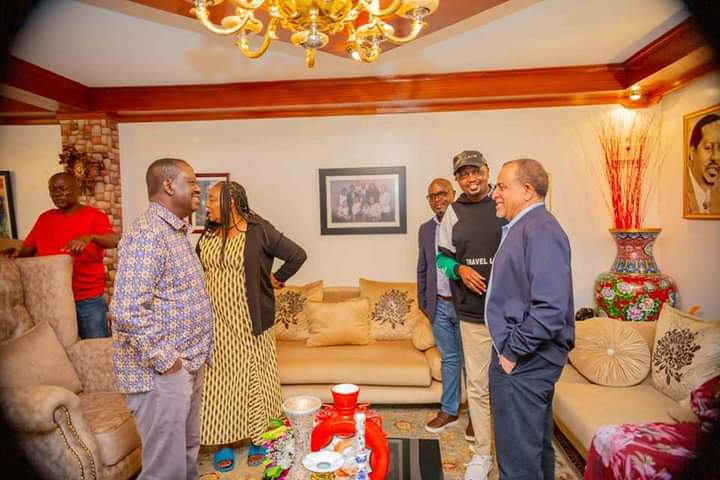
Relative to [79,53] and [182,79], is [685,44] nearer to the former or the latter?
[182,79]

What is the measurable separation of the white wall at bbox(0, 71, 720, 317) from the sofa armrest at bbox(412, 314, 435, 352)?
77 cm

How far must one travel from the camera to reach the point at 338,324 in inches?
133

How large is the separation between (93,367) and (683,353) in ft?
A: 10.9

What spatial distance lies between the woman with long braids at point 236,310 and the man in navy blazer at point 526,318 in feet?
4.24

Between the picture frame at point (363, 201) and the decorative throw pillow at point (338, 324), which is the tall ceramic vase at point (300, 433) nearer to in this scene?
the decorative throw pillow at point (338, 324)

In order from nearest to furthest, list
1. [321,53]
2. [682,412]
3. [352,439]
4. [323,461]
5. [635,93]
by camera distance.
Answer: [323,461], [352,439], [682,412], [321,53], [635,93]

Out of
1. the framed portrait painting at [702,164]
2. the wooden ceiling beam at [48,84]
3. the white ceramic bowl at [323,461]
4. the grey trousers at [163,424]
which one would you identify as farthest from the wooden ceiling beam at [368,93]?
the white ceramic bowl at [323,461]

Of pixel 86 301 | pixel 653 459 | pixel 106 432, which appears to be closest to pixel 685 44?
pixel 653 459

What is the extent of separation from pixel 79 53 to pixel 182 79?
787 mm

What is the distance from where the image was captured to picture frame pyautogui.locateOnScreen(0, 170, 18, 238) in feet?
13.8

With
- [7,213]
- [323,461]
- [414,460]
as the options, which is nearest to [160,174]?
[323,461]

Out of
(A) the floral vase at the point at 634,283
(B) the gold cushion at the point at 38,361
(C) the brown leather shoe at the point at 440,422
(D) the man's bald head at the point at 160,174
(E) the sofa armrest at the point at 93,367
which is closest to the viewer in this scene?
(D) the man's bald head at the point at 160,174

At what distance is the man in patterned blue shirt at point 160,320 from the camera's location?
1.62 meters

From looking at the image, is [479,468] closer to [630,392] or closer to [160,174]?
[630,392]
